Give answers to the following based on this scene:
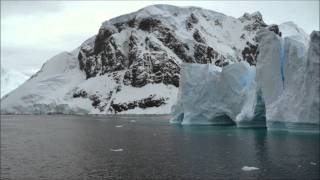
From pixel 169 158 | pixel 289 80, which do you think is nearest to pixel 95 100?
pixel 289 80

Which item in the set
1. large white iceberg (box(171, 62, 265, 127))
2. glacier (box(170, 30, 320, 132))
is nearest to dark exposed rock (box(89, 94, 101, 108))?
glacier (box(170, 30, 320, 132))

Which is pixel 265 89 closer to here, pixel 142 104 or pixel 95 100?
pixel 142 104

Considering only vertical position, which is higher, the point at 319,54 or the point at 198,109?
the point at 319,54

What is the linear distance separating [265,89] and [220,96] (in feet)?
45.4

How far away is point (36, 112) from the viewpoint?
7520 inches

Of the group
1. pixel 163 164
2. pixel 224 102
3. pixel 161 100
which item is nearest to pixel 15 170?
pixel 163 164

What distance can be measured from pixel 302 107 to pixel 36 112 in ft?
531

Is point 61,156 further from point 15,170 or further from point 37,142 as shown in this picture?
point 37,142

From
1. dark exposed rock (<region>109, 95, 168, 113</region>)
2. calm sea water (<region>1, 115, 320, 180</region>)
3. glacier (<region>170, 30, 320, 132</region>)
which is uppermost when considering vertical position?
glacier (<region>170, 30, 320, 132</region>)

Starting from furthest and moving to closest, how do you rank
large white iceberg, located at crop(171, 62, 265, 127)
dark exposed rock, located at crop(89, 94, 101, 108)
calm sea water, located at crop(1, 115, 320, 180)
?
1. dark exposed rock, located at crop(89, 94, 101, 108)
2. large white iceberg, located at crop(171, 62, 265, 127)
3. calm sea water, located at crop(1, 115, 320, 180)

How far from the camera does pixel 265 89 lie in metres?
52.6

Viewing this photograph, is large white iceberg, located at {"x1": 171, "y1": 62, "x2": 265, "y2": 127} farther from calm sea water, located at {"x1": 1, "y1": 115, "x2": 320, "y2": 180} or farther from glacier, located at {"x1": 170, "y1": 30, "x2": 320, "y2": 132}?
calm sea water, located at {"x1": 1, "y1": 115, "x2": 320, "y2": 180}

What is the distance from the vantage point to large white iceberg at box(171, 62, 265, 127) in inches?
2341

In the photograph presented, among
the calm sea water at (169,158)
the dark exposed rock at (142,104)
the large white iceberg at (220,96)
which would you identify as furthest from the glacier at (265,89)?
the dark exposed rock at (142,104)
